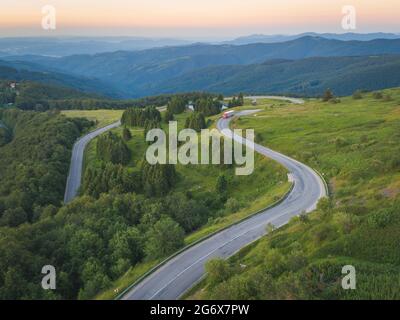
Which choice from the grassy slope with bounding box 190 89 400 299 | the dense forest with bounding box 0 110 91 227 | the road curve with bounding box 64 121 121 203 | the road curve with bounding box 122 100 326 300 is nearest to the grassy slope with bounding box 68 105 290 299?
the road curve with bounding box 122 100 326 300

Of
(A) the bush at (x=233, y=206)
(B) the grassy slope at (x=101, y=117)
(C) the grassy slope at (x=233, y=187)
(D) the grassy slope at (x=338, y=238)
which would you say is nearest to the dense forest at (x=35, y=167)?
(B) the grassy slope at (x=101, y=117)

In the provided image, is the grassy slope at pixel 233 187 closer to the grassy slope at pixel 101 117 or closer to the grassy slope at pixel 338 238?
the grassy slope at pixel 338 238

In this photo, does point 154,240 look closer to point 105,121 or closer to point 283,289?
point 283,289

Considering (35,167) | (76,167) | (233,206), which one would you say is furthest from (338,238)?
(76,167)

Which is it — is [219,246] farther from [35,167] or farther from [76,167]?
[76,167]

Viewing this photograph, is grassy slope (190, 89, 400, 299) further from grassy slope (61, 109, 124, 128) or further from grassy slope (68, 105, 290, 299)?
grassy slope (61, 109, 124, 128)
